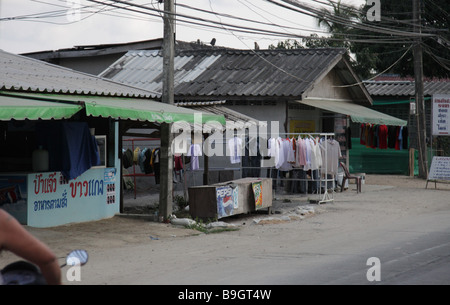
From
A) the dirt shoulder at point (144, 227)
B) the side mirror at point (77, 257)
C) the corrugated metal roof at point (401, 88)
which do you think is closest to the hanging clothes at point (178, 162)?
the dirt shoulder at point (144, 227)

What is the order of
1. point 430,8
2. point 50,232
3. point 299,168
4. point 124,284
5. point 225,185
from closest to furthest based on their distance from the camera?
point 124,284
point 50,232
point 225,185
point 299,168
point 430,8

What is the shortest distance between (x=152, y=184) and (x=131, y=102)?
33.1 ft

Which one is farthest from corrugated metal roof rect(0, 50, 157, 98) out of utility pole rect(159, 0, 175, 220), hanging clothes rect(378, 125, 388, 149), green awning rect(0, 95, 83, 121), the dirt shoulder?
hanging clothes rect(378, 125, 388, 149)

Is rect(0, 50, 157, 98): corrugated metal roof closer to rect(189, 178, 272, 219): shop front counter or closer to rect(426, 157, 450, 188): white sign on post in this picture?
rect(189, 178, 272, 219): shop front counter

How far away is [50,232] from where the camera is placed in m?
13.0

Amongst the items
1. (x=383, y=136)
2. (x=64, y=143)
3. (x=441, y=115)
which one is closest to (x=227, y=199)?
(x=64, y=143)

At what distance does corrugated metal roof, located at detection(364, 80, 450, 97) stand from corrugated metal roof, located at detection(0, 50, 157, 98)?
20096mm

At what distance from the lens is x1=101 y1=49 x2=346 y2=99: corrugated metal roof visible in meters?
22.9

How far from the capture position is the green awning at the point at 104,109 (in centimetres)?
1132

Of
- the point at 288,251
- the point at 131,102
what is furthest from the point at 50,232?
the point at 288,251

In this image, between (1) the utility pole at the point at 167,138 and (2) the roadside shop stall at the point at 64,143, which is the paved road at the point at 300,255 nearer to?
(1) the utility pole at the point at 167,138

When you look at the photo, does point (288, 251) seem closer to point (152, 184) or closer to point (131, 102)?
point (131, 102)

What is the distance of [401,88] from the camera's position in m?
34.7
